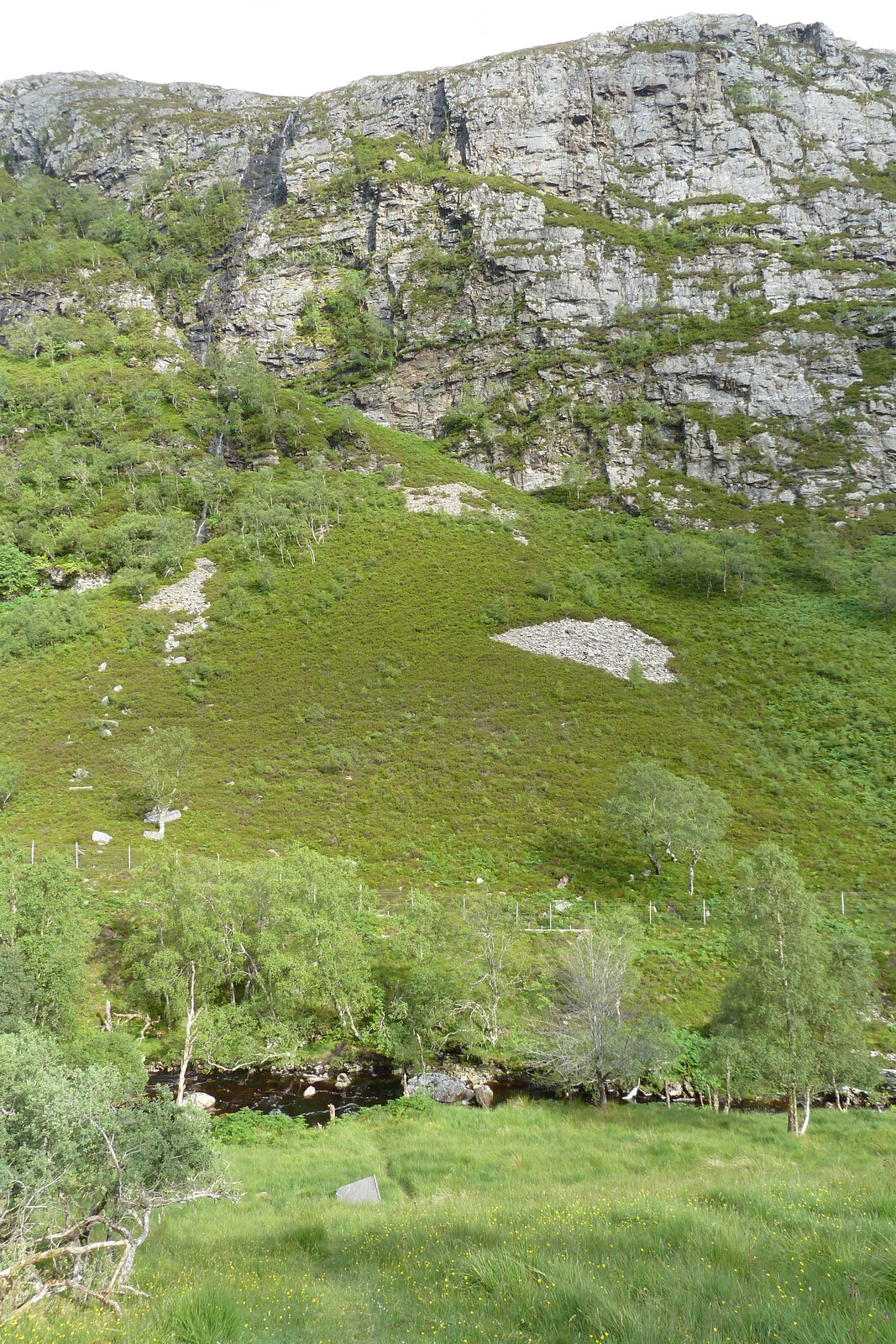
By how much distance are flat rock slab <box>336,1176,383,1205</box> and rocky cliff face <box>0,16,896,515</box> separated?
8433 centimetres

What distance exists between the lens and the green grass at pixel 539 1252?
4973mm

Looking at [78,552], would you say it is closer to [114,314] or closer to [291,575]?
Answer: [291,575]

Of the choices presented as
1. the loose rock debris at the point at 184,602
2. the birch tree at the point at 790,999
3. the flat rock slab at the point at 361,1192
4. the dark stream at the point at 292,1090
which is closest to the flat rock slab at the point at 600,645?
the loose rock debris at the point at 184,602

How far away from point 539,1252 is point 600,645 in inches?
2061

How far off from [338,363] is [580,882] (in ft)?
336

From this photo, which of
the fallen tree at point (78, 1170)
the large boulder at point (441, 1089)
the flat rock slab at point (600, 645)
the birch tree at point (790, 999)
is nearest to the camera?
the fallen tree at point (78, 1170)

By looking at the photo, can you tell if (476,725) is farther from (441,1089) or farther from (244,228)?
(244,228)

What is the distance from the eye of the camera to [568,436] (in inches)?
3558

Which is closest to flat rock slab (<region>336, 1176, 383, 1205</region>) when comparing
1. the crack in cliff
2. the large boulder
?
the large boulder

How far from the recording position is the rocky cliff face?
88.9 metres

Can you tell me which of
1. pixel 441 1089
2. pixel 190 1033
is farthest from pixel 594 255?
pixel 190 1033

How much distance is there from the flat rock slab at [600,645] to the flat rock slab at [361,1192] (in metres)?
43.7

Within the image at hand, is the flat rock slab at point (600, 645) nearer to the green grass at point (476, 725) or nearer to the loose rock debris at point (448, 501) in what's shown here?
the green grass at point (476, 725)

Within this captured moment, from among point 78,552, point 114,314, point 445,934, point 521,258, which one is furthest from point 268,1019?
point 114,314
